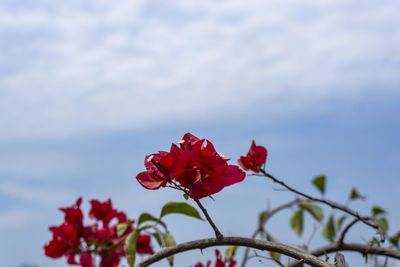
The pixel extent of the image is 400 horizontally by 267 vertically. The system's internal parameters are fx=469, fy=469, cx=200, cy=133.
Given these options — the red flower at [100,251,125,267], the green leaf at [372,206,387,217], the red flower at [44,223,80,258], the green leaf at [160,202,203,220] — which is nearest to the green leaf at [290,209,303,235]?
the green leaf at [372,206,387,217]

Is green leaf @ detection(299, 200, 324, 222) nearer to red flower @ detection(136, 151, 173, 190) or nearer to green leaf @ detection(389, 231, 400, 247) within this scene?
green leaf @ detection(389, 231, 400, 247)

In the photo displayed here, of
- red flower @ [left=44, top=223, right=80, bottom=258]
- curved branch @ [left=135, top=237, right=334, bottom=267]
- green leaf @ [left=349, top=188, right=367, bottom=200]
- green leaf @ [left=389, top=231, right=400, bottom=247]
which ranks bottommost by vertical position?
curved branch @ [left=135, top=237, right=334, bottom=267]

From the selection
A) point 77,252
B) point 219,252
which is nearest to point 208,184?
point 219,252

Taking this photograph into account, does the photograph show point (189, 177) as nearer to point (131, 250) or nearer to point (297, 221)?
point (131, 250)

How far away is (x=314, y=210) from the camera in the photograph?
1914 mm

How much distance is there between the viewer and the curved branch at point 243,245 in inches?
30.0

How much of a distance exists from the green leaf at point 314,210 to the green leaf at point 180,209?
96cm

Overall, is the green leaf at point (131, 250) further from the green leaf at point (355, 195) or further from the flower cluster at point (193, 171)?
the green leaf at point (355, 195)

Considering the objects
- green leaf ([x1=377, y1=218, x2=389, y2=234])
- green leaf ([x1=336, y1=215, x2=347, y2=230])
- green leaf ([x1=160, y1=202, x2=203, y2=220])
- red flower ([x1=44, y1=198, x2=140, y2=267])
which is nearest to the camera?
green leaf ([x1=160, y1=202, x2=203, y2=220])

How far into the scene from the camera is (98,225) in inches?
61.9

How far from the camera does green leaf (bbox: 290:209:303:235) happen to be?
82.4 inches

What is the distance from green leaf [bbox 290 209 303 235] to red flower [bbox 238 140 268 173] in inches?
32.6

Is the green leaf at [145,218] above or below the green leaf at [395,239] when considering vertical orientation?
below

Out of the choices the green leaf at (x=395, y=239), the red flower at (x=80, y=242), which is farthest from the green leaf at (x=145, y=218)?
the green leaf at (x=395, y=239)
